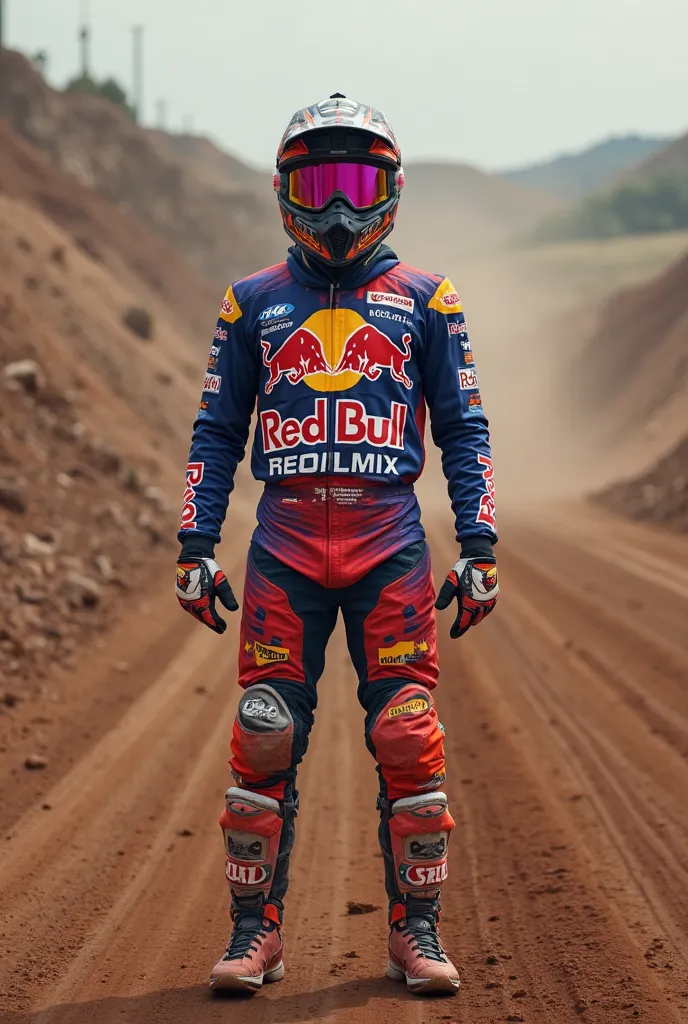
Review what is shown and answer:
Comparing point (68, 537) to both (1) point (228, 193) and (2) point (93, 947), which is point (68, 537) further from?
(1) point (228, 193)

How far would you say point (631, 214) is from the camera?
99.1m

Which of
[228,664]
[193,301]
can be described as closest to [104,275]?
[193,301]

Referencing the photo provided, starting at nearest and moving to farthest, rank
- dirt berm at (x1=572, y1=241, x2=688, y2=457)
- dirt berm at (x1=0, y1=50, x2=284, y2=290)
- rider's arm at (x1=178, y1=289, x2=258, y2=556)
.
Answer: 1. rider's arm at (x1=178, y1=289, x2=258, y2=556)
2. dirt berm at (x1=572, y1=241, x2=688, y2=457)
3. dirt berm at (x1=0, y1=50, x2=284, y2=290)

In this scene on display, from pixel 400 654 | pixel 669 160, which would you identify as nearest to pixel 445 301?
pixel 400 654

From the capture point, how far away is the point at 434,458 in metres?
39.7

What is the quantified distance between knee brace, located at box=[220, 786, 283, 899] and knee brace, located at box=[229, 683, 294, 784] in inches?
3.4

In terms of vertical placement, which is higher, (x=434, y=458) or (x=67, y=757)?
(x=434, y=458)

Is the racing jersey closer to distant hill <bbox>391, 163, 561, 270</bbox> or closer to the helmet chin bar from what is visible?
the helmet chin bar

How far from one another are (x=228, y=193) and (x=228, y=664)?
206ft

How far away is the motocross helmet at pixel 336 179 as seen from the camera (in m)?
4.52

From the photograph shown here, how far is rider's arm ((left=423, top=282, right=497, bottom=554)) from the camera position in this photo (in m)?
4.64

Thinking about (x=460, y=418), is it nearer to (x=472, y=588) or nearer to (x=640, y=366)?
(x=472, y=588)

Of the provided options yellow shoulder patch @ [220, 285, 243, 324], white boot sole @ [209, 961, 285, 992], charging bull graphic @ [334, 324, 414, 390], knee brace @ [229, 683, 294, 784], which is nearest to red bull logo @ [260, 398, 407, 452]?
charging bull graphic @ [334, 324, 414, 390]

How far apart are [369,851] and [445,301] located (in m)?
2.99
